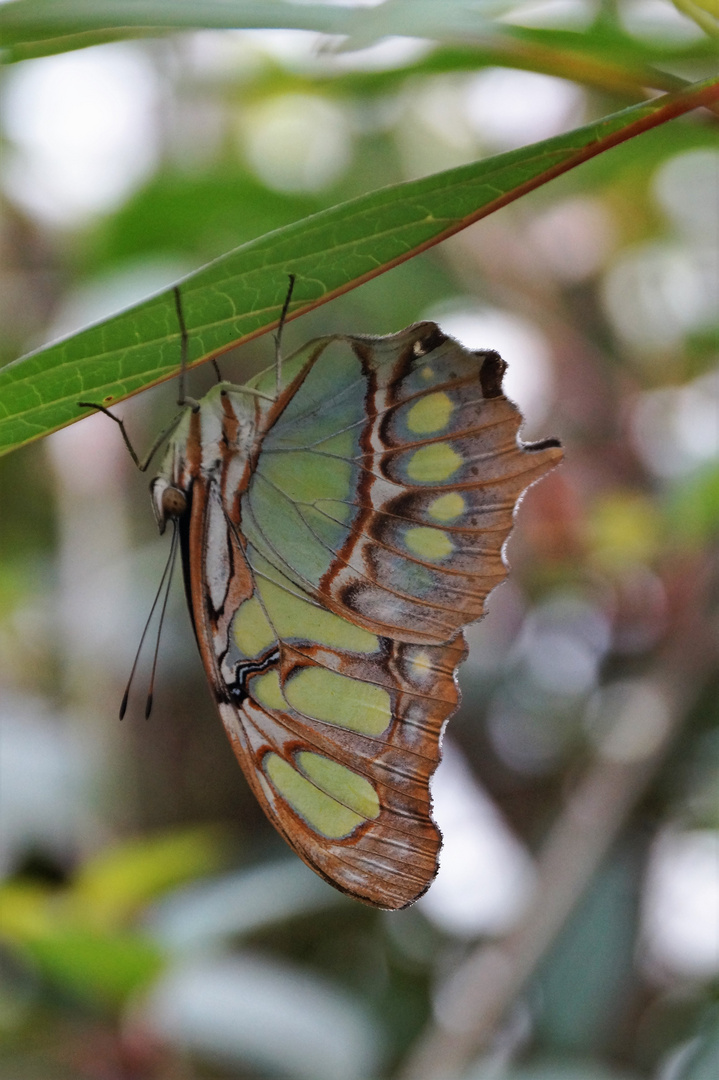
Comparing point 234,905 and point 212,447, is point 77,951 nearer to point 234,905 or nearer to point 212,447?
point 234,905

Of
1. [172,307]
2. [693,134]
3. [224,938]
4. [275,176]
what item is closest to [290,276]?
[172,307]

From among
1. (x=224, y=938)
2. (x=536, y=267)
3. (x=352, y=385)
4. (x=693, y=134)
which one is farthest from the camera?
(x=536, y=267)

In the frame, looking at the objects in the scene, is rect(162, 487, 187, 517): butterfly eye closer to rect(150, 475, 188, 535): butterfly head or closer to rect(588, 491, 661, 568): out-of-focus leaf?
rect(150, 475, 188, 535): butterfly head

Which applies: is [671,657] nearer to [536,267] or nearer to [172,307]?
[536,267]

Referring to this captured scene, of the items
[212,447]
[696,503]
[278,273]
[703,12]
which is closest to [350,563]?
[212,447]

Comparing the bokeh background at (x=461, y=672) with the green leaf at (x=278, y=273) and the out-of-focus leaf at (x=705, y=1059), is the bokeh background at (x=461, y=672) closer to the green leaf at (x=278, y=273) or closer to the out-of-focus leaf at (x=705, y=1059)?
the out-of-focus leaf at (x=705, y=1059)

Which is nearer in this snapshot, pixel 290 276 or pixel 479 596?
pixel 290 276
